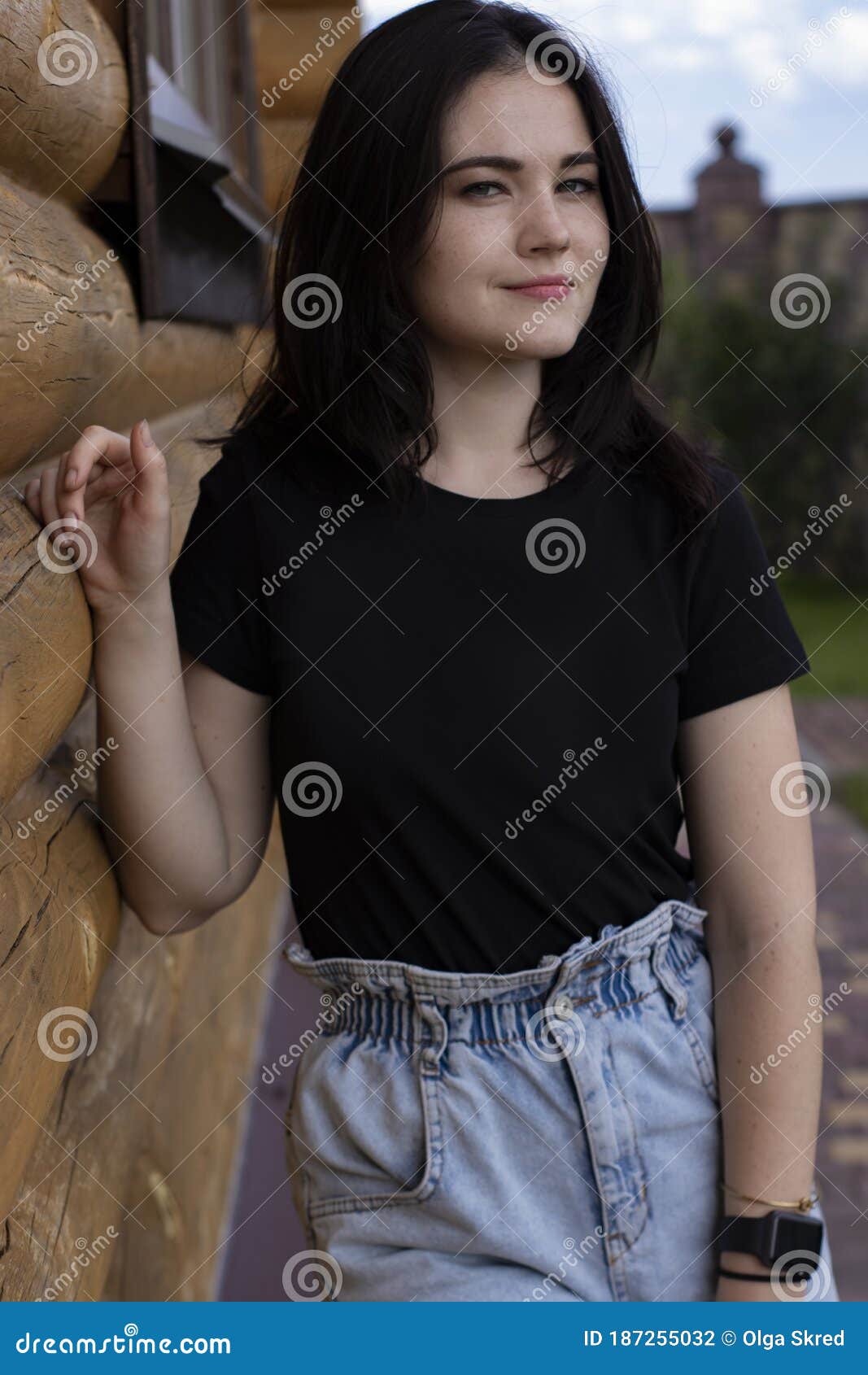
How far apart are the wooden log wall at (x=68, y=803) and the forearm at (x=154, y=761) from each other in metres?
0.04

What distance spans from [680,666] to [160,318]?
1.01 metres

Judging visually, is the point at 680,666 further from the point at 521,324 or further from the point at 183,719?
the point at 183,719

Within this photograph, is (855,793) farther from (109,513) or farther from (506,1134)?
(109,513)

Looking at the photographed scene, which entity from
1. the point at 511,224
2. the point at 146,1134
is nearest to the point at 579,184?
the point at 511,224

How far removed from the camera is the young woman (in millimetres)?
1440

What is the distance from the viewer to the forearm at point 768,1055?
153 cm

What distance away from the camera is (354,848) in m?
1.50

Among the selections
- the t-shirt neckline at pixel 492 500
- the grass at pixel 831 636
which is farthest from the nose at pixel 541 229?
the grass at pixel 831 636

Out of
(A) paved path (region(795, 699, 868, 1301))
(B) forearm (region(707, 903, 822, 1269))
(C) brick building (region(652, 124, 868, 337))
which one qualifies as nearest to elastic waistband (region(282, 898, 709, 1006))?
(B) forearm (region(707, 903, 822, 1269))

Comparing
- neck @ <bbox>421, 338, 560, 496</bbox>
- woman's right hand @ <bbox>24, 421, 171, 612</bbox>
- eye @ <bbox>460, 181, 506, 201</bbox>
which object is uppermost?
eye @ <bbox>460, 181, 506, 201</bbox>

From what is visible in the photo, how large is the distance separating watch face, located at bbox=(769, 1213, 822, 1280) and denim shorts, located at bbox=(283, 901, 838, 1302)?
10cm

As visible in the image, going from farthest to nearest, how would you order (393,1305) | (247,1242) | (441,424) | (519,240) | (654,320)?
(247,1242), (654,320), (441,424), (519,240), (393,1305)

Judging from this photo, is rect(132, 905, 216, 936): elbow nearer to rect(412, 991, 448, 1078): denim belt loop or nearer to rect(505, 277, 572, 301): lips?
rect(412, 991, 448, 1078): denim belt loop

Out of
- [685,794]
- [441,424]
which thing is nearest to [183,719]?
[441,424]
